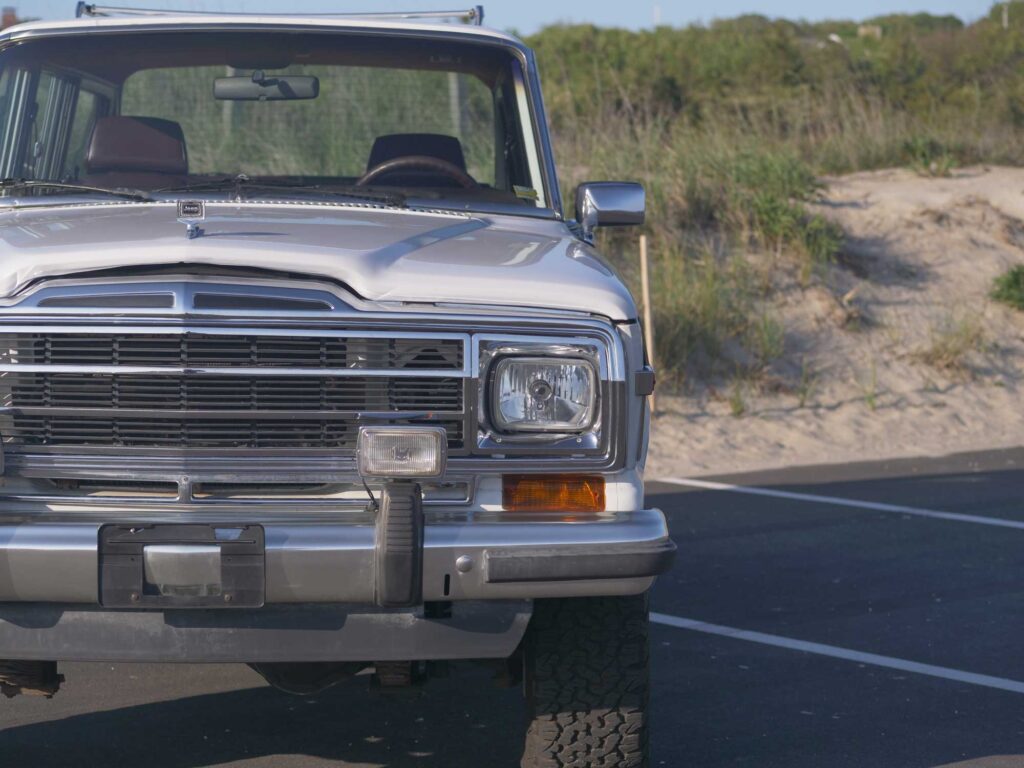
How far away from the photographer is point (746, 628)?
6.02m

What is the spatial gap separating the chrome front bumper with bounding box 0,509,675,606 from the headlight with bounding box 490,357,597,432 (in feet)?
0.85

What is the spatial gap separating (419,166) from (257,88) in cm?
73

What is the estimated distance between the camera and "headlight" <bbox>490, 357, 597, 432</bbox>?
3.54 meters

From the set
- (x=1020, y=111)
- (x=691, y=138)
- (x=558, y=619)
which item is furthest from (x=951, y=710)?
(x=1020, y=111)

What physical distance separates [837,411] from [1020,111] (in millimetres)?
9805

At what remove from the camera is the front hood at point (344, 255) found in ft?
11.5

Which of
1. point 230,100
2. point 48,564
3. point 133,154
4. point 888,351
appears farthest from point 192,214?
point 888,351

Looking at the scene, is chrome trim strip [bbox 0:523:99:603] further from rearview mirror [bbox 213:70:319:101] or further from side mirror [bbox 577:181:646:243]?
rearview mirror [bbox 213:70:319:101]

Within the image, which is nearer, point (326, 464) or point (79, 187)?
point (326, 464)

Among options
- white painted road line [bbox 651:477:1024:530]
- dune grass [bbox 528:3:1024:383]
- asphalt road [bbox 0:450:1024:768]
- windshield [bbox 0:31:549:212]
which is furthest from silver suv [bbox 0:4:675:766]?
dune grass [bbox 528:3:1024:383]

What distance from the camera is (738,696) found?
5.09 m

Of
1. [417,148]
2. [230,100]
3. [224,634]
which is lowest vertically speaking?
[224,634]

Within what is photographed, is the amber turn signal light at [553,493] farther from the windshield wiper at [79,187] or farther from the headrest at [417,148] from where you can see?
the headrest at [417,148]

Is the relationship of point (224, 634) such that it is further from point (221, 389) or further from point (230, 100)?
point (230, 100)
